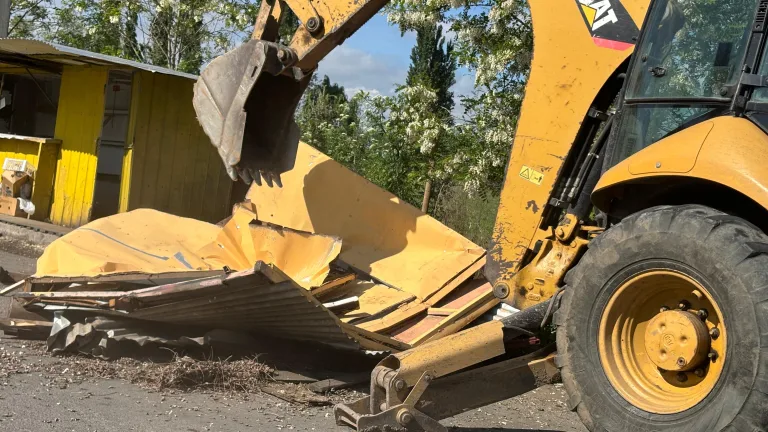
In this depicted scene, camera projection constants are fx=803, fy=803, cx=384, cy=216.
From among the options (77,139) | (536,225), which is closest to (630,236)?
(536,225)

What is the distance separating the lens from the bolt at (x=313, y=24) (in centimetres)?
571

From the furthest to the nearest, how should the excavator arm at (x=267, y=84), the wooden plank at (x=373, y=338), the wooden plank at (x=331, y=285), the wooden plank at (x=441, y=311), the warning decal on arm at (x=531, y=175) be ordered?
the wooden plank at (x=331, y=285), the wooden plank at (x=441, y=311), the excavator arm at (x=267, y=84), the wooden plank at (x=373, y=338), the warning decal on arm at (x=531, y=175)

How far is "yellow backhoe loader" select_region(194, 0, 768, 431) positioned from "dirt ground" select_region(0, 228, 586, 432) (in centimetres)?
69

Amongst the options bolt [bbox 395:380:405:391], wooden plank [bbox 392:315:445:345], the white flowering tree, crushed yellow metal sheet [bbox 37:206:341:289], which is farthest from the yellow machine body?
the white flowering tree

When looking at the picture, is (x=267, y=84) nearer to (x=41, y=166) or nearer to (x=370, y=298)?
(x=370, y=298)

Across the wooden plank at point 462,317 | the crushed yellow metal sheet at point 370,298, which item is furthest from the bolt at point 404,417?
the crushed yellow metal sheet at point 370,298

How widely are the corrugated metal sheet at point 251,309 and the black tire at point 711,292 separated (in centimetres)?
198

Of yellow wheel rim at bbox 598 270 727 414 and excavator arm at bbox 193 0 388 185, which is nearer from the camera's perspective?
yellow wheel rim at bbox 598 270 727 414

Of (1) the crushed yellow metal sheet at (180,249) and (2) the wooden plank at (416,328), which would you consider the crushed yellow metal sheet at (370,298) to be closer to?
(2) the wooden plank at (416,328)

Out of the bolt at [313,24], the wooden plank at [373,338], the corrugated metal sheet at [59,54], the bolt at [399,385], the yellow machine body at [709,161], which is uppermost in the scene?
the bolt at [313,24]

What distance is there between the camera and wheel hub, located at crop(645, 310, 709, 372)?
3357mm

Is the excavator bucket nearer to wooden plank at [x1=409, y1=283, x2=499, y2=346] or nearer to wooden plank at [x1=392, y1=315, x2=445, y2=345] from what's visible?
wooden plank at [x1=392, y1=315, x2=445, y2=345]

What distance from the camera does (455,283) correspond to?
6.52 m

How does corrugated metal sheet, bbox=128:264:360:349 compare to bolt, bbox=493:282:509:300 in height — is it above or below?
below
